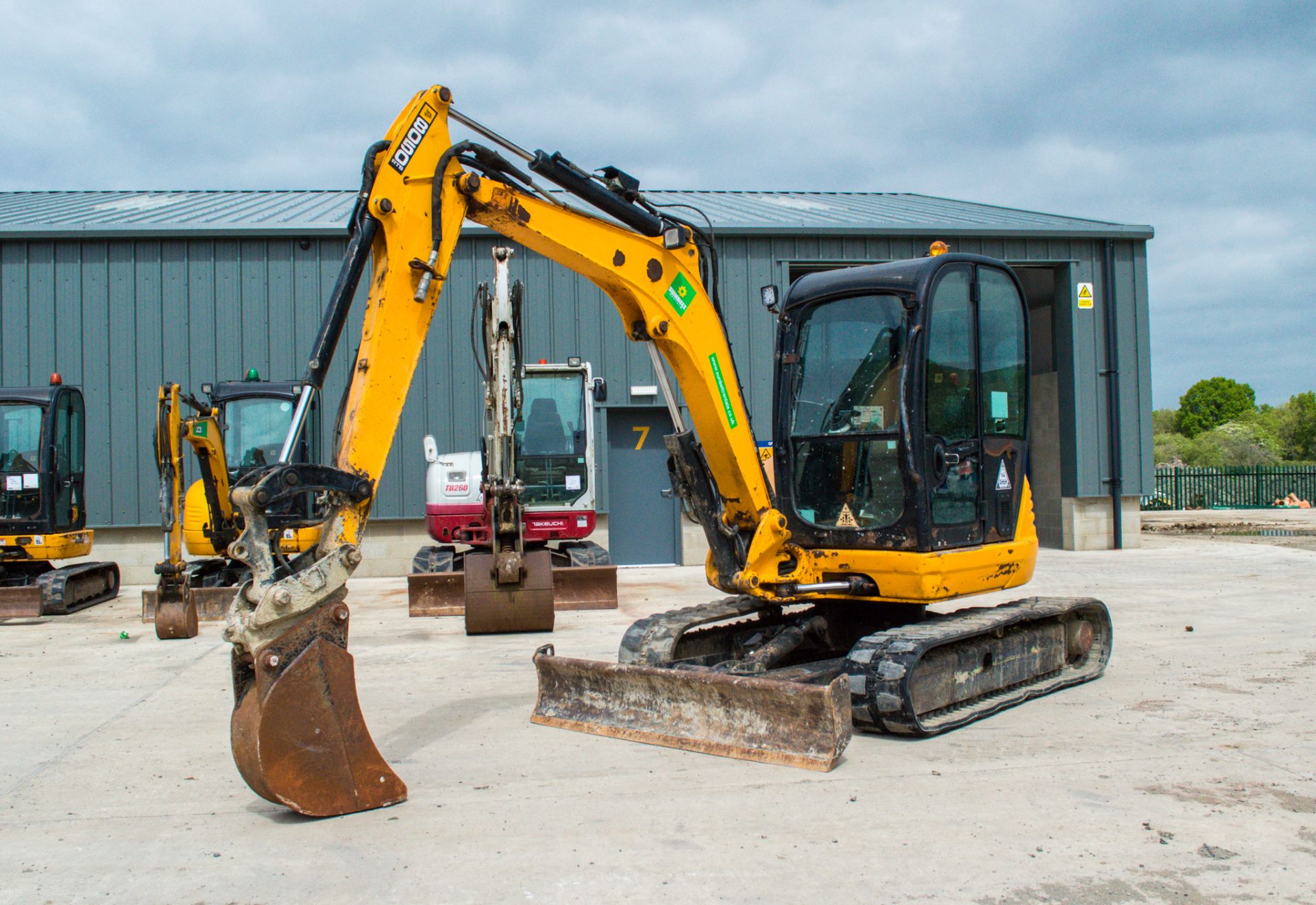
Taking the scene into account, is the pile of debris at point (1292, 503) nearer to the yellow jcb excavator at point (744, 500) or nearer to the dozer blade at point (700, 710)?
the yellow jcb excavator at point (744, 500)

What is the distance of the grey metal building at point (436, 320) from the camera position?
1552cm

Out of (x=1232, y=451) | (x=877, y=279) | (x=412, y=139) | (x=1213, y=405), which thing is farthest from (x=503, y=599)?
(x=1213, y=405)

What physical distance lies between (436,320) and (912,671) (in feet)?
40.4

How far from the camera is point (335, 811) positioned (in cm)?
440

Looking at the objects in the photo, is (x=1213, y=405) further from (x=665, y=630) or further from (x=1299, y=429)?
(x=665, y=630)

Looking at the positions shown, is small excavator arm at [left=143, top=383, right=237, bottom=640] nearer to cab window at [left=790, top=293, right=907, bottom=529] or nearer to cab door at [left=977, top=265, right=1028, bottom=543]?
cab window at [left=790, top=293, right=907, bottom=529]

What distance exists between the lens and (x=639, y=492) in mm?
16562

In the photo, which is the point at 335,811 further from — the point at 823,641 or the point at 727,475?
the point at 823,641

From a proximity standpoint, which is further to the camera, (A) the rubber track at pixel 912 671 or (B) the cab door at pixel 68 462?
(B) the cab door at pixel 68 462

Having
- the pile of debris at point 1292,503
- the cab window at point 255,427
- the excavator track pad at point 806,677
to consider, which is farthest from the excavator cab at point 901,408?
the pile of debris at point 1292,503

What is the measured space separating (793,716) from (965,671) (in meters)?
1.43

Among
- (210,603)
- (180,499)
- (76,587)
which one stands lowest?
(210,603)

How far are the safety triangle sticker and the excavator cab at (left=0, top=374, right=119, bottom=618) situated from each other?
1017cm

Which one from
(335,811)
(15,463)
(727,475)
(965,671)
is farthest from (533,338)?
(335,811)
